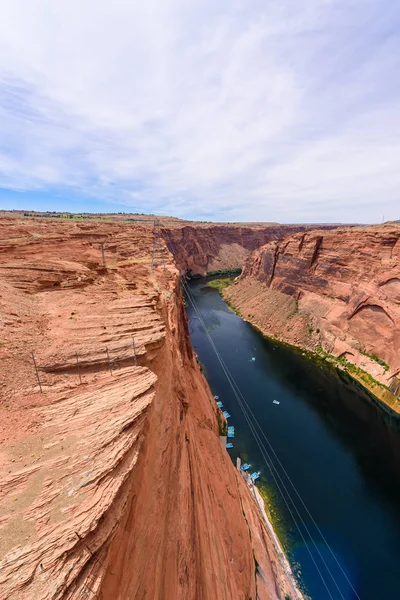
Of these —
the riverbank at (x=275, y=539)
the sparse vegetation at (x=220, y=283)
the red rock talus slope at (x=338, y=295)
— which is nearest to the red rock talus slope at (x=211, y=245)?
the sparse vegetation at (x=220, y=283)

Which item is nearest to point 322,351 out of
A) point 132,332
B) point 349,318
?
point 349,318

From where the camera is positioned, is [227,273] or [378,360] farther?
[227,273]

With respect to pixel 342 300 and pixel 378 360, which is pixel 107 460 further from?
pixel 342 300

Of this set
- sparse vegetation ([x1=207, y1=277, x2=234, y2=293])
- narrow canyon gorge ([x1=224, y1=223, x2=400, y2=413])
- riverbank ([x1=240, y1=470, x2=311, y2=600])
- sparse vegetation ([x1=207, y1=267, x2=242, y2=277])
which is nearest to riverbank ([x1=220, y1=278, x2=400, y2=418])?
narrow canyon gorge ([x1=224, y1=223, x2=400, y2=413])

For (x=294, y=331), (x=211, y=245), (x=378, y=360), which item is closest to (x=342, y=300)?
(x=294, y=331)

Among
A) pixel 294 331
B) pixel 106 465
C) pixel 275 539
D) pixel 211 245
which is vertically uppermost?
pixel 211 245

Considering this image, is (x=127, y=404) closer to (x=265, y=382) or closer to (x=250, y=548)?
(x=250, y=548)
